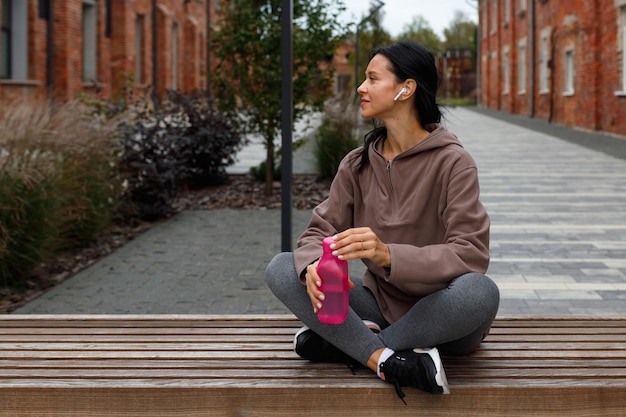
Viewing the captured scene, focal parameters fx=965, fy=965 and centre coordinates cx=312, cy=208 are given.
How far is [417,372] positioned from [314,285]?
0.40 metres

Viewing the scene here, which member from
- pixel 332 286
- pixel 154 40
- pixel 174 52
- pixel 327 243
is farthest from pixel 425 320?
pixel 174 52

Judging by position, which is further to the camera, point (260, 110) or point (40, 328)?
point (260, 110)

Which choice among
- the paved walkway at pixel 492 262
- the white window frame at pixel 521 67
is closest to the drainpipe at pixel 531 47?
the white window frame at pixel 521 67

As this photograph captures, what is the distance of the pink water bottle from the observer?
2.87 meters

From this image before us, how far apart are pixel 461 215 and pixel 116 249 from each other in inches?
224

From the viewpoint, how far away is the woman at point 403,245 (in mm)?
2924

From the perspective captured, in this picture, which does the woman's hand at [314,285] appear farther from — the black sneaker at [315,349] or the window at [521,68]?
the window at [521,68]

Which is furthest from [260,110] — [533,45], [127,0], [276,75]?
[533,45]

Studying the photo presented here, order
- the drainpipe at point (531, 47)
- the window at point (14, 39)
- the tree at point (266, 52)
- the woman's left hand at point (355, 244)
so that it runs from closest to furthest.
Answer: the woman's left hand at point (355, 244) < the tree at point (266, 52) < the window at point (14, 39) < the drainpipe at point (531, 47)

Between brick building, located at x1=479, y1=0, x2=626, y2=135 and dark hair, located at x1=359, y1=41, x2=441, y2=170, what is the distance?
61.0 ft

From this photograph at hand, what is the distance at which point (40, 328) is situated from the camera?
3.55 meters

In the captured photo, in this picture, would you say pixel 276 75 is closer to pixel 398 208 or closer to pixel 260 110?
pixel 260 110

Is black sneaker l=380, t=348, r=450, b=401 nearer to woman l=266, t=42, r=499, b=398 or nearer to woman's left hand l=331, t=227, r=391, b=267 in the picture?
woman l=266, t=42, r=499, b=398

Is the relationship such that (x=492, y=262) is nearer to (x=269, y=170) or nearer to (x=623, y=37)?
(x=269, y=170)
